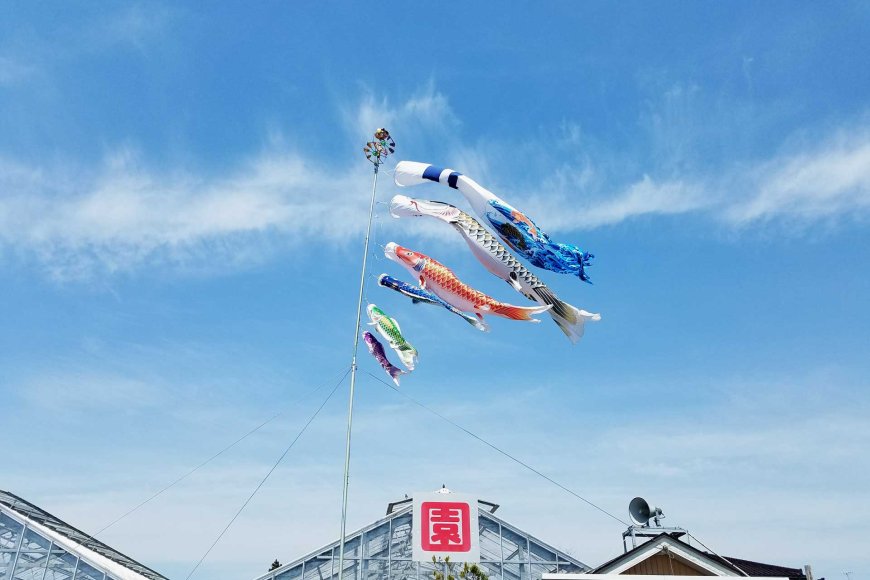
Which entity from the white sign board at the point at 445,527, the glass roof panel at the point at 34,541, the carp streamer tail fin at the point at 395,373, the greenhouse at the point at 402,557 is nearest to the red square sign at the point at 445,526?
the white sign board at the point at 445,527

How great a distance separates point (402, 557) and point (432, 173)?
17.8 m

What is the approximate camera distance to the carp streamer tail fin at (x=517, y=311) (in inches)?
774

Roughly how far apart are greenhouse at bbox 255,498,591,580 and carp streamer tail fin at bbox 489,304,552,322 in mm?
13163

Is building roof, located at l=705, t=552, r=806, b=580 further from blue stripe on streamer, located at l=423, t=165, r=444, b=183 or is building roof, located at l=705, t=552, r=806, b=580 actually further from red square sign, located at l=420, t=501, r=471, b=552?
blue stripe on streamer, located at l=423, t=165, r=444, b=183

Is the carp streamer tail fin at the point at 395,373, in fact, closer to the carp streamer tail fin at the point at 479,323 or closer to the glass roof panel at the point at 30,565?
the carp streamer tail fin at the point at 479,323

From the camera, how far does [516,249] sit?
20.1 metres

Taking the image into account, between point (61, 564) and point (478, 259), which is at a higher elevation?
point (478, 259)

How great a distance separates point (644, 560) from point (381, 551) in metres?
13.7

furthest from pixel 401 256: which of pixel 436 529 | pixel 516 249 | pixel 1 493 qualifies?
pixel 1 493

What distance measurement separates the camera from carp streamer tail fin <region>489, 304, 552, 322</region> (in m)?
19.7

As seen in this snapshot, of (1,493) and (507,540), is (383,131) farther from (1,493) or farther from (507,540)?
(1,493)

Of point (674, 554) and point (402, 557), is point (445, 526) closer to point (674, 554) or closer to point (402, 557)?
point (402, 557)

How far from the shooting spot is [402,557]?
29.1 m

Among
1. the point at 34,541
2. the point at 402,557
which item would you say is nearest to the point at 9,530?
the point at 34,541
